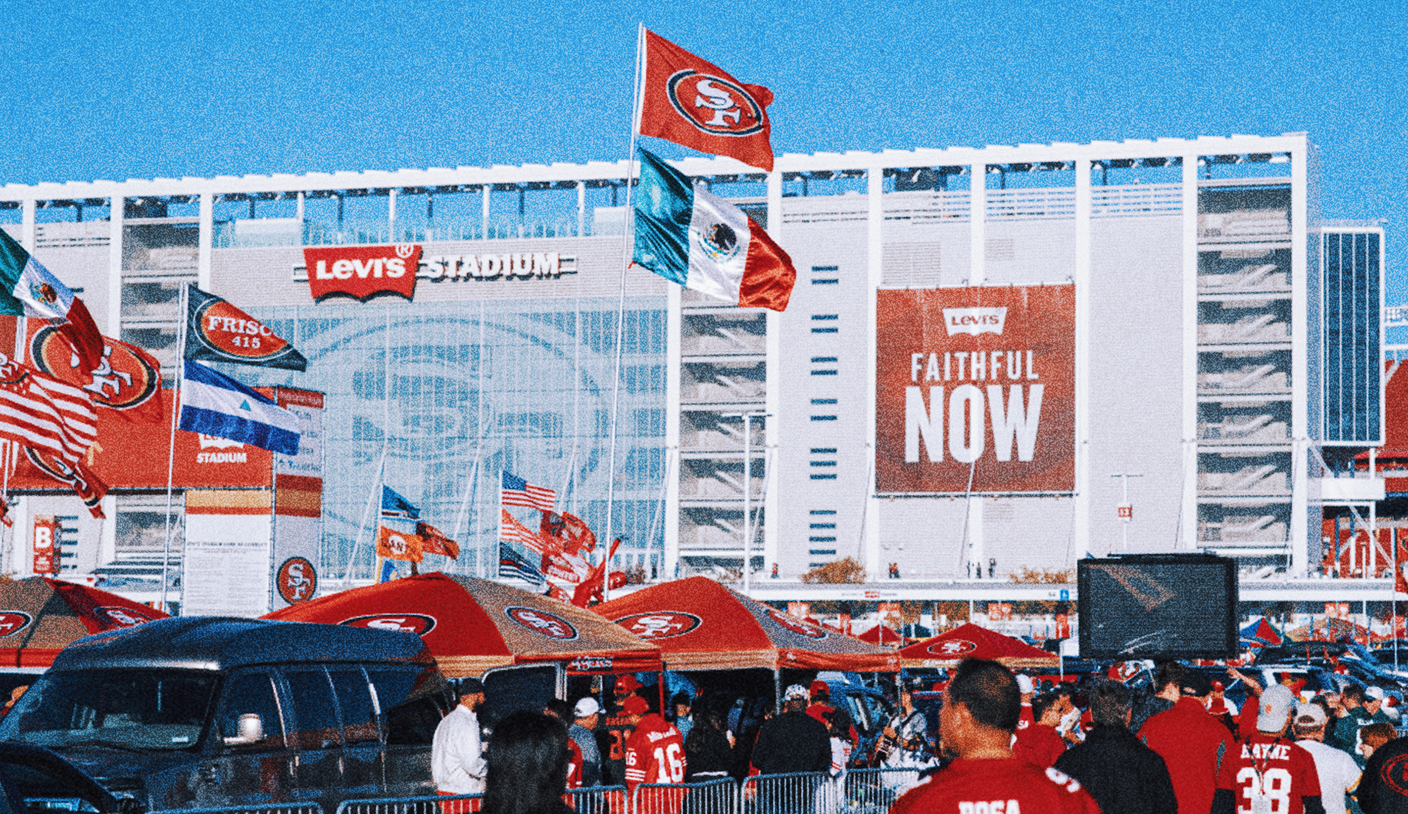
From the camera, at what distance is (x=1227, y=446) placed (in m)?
95.9

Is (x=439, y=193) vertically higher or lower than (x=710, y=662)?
higher

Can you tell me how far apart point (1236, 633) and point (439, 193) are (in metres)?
93.7

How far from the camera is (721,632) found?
19.1 meters

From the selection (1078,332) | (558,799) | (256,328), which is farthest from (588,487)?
(558,799)

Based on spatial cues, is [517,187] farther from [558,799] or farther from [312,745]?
[558,799]

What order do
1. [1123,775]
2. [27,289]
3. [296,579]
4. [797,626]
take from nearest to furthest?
1. [1123,775]
2. [797,626]
3. [27,289]
4. [296,579]

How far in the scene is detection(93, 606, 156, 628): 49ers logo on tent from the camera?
2073cm

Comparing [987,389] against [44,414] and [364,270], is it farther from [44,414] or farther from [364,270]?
[44,414]

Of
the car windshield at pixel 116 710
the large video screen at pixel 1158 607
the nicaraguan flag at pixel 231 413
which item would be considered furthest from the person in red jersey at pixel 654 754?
the nicaraguan flag at pixel 231 413

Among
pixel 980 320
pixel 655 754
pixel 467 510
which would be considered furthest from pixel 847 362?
pixel 655 754

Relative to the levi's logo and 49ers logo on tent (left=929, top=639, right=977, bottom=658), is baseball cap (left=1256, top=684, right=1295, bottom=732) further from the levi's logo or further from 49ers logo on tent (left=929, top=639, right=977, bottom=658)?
the levi's logo

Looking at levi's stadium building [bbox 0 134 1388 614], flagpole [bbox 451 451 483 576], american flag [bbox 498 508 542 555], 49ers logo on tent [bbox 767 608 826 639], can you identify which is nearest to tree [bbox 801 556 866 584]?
levi's stadium building [bbox 0 134 1388 614]

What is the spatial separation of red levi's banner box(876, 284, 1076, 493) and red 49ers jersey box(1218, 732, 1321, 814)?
288 feet

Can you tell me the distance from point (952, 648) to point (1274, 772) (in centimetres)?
1607
